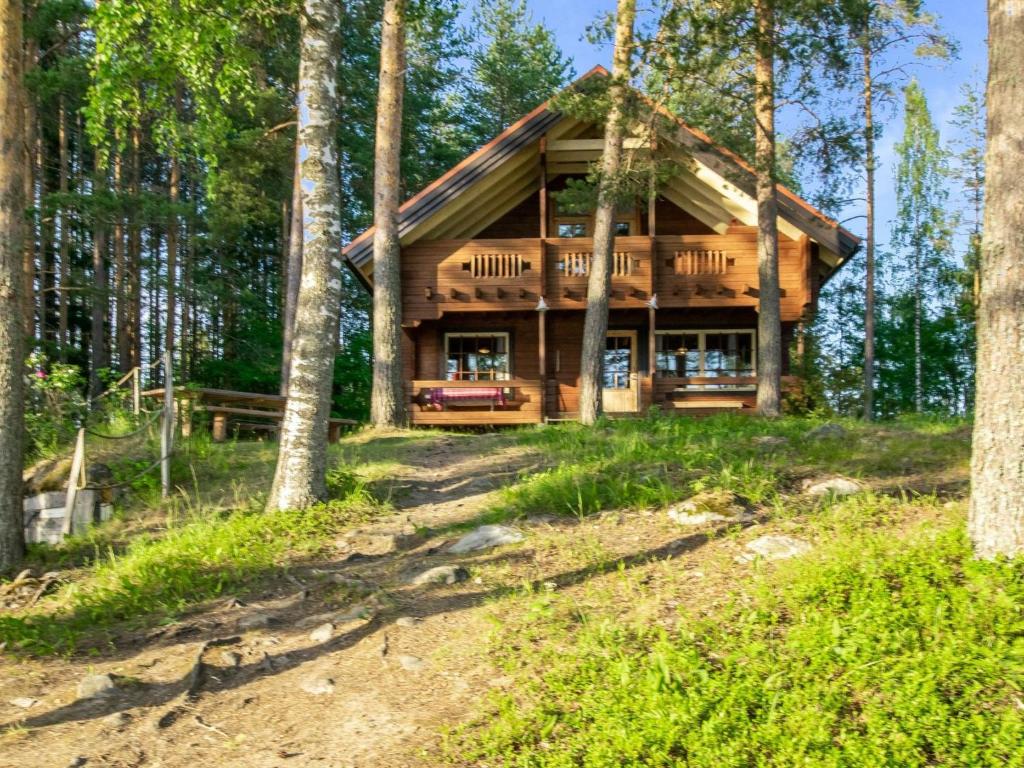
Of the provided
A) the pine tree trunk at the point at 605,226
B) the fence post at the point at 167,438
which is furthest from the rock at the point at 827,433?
the fence post at the point at 167,438

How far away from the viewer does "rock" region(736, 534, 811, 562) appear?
5.95 metres

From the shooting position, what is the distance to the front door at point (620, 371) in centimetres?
2000

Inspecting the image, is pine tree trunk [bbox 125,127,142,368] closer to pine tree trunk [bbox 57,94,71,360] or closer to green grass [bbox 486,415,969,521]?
pine tree trunk [bbox 57,94,71,360]

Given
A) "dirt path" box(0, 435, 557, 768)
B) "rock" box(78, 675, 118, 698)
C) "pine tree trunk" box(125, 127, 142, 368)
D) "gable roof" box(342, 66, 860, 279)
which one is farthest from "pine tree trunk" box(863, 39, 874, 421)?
"pine tree trunk" box(125, 127, 142, 368)

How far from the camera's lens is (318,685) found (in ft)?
16.1

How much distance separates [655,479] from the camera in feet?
26.7

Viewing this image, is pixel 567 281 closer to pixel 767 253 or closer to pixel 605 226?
pixel 605 226

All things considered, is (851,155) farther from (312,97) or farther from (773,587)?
(773,587)

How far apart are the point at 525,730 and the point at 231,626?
274cm

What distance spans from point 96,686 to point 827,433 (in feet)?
27.4

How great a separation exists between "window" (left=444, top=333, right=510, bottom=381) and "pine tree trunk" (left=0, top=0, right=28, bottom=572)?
13599 mm

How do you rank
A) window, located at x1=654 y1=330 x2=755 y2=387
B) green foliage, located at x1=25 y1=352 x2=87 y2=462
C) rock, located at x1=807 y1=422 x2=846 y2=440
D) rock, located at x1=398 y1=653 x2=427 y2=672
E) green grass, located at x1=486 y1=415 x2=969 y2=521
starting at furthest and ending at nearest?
window, located at x1=654 y1=330 x2=755 y2=387 < green foliage, located at x1=25 y1=352 x2=87 y2=462 < rock, located at x1=807 y1=422 x2=846 y2=440 < green grass, located at x1=486 y1=415 x2=969 y2=521 < rock, located at x1=398 y1=653 x2=427 y2=672

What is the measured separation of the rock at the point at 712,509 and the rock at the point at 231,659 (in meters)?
3.74

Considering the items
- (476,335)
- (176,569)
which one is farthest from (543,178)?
→ (176,569)
